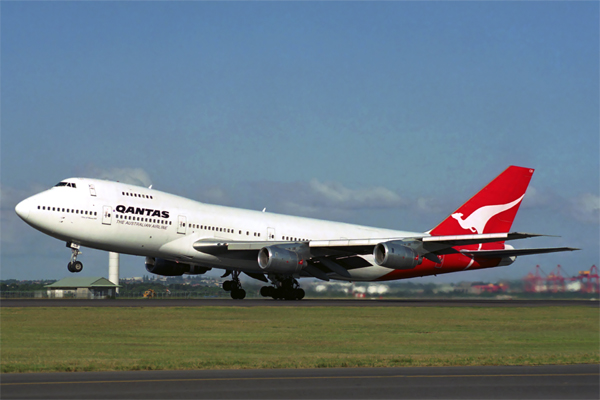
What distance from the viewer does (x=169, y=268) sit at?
5084 cm

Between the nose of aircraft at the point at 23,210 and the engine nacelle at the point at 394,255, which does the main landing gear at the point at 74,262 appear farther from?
the engine nacelle at the point at 394,255

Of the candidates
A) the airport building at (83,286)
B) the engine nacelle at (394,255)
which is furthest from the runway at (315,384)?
the airport building at (83,286)

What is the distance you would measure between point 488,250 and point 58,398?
44.0 meters

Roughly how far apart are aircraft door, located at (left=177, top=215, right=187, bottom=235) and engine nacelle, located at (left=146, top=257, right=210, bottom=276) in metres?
5.29

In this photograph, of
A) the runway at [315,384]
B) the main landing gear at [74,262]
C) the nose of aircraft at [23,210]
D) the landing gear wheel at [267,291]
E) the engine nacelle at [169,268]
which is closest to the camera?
the runway at [315,384]

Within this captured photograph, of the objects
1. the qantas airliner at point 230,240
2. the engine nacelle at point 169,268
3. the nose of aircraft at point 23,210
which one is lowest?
the engine nacelle at point 169,268

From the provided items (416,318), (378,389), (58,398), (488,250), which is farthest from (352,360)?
(488,250)

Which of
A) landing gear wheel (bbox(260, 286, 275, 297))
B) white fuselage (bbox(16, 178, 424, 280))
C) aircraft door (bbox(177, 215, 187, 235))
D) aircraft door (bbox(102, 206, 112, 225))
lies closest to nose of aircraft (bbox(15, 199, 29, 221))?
white fuselage (bbox(16, 178, 424, 280))

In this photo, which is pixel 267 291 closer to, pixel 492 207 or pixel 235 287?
pixel 235 287

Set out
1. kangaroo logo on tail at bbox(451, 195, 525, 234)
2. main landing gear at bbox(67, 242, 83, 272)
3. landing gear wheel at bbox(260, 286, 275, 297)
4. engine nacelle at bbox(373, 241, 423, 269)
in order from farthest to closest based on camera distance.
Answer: kangaroo logo on tail at bbox(451, 195, 525, 234), landing gear wheel at bbox(260, 286, 275, 297), engine nacelle at bbox(373, 241, 423, 269), main landing gear at bbox(67, 242, 83, 272)

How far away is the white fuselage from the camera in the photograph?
43.6 metres

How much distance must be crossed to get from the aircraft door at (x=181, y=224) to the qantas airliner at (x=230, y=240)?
61mm

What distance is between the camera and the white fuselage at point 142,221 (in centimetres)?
4359

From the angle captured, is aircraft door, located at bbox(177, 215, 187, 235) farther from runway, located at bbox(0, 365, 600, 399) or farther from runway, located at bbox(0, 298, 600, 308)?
runway, located at bbox(0, 365, 600, 399)
